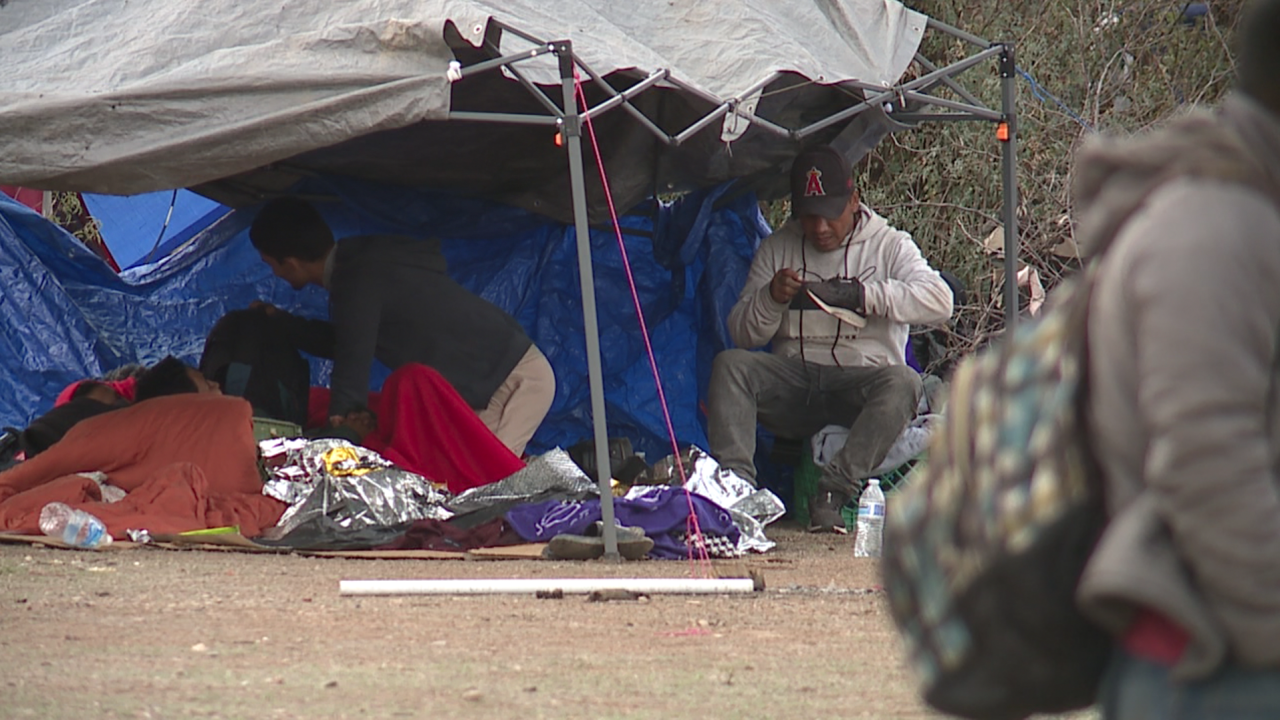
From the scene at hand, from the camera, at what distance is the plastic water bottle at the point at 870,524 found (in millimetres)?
6137

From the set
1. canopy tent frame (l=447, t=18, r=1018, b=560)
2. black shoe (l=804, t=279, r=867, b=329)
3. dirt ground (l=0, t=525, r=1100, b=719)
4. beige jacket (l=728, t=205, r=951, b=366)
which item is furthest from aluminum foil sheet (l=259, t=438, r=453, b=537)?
black shoe (l=804, t=279, r=867, b=329)

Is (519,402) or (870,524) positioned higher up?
(519,402)

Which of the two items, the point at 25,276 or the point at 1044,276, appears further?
the point at 1044,276

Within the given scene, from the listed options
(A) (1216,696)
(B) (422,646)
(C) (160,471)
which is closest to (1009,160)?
(C) (160,471)

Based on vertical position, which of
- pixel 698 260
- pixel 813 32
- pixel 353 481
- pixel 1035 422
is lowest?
pixel 353 481

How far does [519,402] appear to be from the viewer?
7.56 meters

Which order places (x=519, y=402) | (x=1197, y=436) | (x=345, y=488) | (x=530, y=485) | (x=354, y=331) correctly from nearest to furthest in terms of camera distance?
1. (x=1197, y=436)
2. (x=345, y=488)
3. (x=530, y=485)
4. (x=354, y=331)
5. (x=519, y=402)

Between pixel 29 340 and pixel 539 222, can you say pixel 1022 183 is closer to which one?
pixel 539 222

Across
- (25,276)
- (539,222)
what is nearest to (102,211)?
(25,276)

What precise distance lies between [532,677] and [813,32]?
397cm

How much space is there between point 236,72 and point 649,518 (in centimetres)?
226

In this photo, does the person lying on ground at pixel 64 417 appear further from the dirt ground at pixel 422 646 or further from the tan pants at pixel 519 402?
the tan pants at pixel 519 402

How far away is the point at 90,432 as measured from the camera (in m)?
6.86

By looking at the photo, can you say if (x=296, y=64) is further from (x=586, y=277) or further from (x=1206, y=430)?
(x=1206, y=430)
